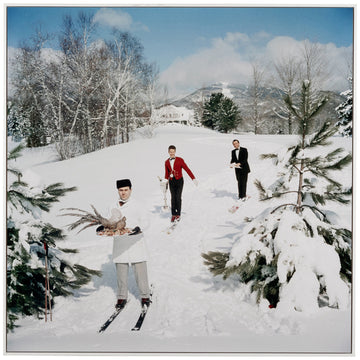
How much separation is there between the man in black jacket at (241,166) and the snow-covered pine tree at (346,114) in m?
1.19

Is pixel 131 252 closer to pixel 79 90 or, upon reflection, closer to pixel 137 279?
pixel 137 279

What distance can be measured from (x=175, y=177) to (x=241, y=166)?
0.93m

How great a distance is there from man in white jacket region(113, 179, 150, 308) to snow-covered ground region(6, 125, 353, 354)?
0.19 metres

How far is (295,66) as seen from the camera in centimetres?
363

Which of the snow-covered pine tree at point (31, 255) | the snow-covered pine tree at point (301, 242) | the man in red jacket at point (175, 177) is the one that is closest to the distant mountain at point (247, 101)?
the snow-covered pine tree at point (301, 242)

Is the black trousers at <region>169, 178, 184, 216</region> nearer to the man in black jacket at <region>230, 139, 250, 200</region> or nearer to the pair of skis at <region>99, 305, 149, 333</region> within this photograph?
the man in black jacket at <region>230, 139, 250, 200</region>

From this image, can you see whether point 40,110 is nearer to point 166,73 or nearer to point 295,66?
point 166,73

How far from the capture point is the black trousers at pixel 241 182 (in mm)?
3854

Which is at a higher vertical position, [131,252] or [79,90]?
[79,90]

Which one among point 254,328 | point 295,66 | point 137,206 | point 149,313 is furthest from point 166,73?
point 254,328

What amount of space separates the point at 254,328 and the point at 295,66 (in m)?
3.25

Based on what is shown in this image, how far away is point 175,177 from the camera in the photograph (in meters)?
3.86

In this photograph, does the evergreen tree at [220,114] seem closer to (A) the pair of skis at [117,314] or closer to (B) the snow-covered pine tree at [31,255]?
(B) the snow-covered pine tree at [31,255]

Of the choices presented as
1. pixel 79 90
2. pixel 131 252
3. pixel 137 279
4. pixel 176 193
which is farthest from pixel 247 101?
pixel 137 279
